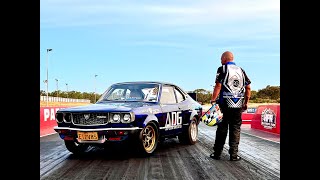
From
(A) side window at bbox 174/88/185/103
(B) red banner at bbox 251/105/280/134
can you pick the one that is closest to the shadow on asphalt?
(A) side window at bbox 174/88/185/103

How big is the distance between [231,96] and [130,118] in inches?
79.1

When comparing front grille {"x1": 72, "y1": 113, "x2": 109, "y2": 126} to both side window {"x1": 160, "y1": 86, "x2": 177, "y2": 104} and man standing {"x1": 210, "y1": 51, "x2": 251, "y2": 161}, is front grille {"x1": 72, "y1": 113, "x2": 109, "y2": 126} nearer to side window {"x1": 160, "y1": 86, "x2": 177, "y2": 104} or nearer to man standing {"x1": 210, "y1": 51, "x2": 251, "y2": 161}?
side window {"x1": 160, "y1": 86, "x2": 177, "y2": 104}

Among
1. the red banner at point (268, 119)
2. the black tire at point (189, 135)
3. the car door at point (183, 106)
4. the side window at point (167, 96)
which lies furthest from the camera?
the red banner at point (268, 119)

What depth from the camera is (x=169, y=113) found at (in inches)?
305

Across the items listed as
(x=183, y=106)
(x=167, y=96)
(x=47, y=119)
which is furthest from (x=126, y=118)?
(x=47, y=119)

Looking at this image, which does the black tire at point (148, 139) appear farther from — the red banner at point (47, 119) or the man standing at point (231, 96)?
the red banner at point (47, 119)

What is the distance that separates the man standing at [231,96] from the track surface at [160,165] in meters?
0.38

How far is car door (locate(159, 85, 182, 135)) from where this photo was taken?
7.52m

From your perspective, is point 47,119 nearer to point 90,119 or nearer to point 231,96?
point 90,119

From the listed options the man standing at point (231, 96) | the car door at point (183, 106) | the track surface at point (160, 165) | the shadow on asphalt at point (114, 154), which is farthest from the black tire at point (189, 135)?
the man standing at point (231, 96)

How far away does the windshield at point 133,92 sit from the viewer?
7629 mm
